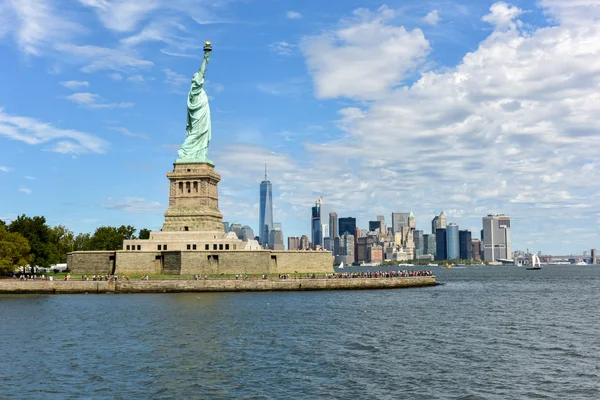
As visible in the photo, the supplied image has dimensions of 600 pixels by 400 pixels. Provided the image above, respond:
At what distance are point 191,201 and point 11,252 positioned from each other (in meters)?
26.0

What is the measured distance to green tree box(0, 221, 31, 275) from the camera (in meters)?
86.2

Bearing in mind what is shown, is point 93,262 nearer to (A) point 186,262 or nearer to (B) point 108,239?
(A) point 186,262

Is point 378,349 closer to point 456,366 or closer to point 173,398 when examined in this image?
point 456,366

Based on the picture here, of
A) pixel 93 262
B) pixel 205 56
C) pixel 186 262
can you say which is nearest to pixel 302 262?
pixel 186 262

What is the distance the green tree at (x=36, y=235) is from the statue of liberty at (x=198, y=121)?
25.6m

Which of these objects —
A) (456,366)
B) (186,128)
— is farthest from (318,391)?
(186,128)

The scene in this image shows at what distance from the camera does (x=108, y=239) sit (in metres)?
120

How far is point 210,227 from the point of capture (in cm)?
9606

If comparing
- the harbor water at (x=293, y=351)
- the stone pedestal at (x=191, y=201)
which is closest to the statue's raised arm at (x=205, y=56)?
the stone pedestal at (x=191, y=201)

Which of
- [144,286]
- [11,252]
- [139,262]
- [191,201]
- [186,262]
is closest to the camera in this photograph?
[144,286]

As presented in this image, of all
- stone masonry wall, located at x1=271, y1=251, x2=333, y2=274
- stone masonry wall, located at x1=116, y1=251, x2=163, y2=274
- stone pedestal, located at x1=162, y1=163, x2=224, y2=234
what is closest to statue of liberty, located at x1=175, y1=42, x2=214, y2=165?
stone pedestal, located at x1=162, y1=163, x2=224, y2=234

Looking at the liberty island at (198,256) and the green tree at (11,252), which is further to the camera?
the green tree at (11,252)

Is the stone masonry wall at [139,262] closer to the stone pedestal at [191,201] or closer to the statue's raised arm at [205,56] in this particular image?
the stone pedestal at [191,201]

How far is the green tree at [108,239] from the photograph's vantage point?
118750mm
